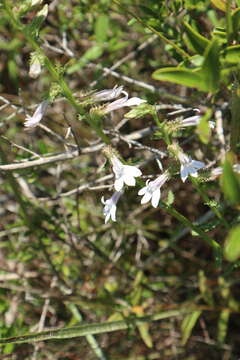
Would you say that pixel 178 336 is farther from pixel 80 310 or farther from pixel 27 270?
pixel 27 270

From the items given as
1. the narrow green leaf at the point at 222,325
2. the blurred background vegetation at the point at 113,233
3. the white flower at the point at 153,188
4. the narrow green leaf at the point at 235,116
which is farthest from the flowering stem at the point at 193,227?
the narrow green leaf at the point at 222,325

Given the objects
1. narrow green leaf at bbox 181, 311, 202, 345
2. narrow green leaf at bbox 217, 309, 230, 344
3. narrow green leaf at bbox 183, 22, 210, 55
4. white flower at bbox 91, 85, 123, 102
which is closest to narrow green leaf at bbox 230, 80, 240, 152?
narrow green leaf at bbox 183, 22, 210, 55

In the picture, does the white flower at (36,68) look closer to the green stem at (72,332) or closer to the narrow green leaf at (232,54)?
the narrow green leaf at (232,54)

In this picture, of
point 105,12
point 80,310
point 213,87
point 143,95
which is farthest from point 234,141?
point 80,310

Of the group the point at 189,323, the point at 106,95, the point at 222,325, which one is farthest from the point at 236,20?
the point at 222,325

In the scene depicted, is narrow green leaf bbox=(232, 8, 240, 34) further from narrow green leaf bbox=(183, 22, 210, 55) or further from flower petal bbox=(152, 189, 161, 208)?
flower petal bbox=(152, 189, 161, 208)
